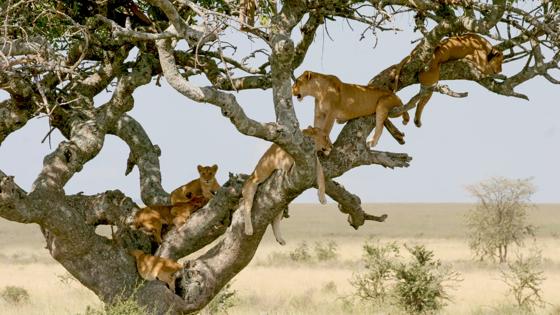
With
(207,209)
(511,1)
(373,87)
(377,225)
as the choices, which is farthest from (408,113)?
(377,225)

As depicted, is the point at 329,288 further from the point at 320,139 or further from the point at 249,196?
the point at 320,139

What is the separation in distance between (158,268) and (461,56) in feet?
13.6

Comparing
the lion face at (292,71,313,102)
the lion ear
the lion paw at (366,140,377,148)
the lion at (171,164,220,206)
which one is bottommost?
the lion at (171,164,220,206)

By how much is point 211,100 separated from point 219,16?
76 centimetres

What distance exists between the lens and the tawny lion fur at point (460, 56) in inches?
429

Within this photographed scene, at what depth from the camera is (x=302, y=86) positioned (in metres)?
10.7

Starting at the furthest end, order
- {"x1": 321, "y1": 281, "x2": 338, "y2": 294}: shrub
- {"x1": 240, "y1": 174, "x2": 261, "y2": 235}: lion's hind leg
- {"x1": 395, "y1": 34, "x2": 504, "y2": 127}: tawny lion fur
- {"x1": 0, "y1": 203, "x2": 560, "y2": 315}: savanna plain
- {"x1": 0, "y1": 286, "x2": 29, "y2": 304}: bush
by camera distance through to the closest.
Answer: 1. {"x1": 321, "y1": 281, "x2": 338, "y2": 294}: shrub
2. {"x1": 0, "y1": 286, "x2": 29, "y2": 304}: bush
3. {"x1": 0, "y1": 203, "x2": 560, "y2": 315}: savanna plain
4. {"x1": 395, "y1": 34, "x2": 504, "y2": 127}: tawny lion fur
5. {"x1": 240, "y1": 174, "x2": 261, "y2": 235}: lion's hind leg

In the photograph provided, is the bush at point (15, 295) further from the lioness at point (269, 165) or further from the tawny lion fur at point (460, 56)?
the tawny lion fur at point (460, 56)

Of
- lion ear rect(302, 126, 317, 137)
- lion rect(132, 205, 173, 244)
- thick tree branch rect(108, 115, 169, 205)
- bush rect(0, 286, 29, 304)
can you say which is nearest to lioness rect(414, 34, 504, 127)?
lion ear rect(302, 126, 317, 137)

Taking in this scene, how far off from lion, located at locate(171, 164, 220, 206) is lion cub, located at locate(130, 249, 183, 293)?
37.8 inches

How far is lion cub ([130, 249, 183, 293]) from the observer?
11.3 m

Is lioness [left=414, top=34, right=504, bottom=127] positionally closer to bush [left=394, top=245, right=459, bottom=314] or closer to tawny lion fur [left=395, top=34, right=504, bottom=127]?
tawny lion fur [left=395, top=34, right=504, bottom=127]

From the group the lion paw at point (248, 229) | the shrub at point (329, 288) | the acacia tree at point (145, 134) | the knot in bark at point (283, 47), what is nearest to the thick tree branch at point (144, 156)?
the acacia tree at point (145, 134)

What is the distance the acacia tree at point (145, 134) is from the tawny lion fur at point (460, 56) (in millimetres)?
104
